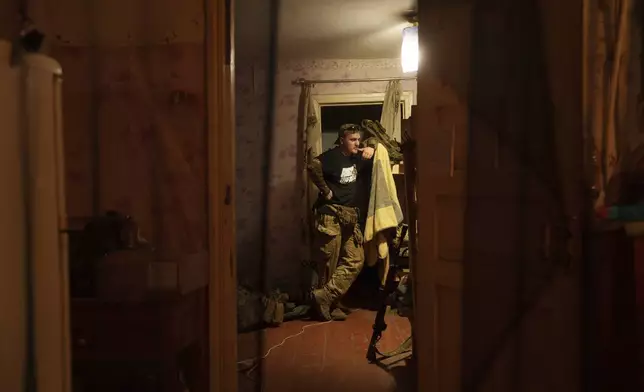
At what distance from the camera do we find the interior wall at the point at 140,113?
1.52 metres

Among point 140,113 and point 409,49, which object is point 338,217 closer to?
point 409,49

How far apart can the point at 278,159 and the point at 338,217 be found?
812 millimetres

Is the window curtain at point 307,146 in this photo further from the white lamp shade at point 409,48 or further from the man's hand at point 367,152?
the white lamp shade at point 409,48

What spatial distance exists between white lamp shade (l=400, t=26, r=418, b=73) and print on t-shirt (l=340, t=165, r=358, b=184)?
3.31 feet

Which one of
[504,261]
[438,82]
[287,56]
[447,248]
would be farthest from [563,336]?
[287,56]

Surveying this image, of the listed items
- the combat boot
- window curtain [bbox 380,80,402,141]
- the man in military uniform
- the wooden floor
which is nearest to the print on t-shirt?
the man in military uniform

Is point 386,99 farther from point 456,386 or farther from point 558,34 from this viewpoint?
point 456,386

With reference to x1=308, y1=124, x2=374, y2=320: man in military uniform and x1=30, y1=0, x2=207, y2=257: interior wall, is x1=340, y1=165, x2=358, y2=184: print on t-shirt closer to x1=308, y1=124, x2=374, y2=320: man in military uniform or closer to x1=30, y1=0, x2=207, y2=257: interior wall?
x1=308, y1=124, x2=374, y2=320: man in military uniform

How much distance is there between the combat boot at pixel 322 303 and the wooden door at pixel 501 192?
1823mm

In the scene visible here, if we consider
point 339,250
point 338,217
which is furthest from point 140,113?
point 339,250

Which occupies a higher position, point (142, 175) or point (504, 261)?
point (142, 175)

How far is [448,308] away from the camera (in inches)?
57.3

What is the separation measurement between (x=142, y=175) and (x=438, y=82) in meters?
0.98

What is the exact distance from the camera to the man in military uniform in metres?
3.34
